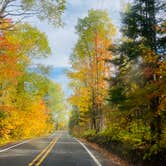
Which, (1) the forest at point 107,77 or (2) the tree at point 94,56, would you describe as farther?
(2) the tree at point 94,56

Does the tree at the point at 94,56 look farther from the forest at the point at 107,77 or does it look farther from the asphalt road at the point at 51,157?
the asphalt road at the point at 51,157

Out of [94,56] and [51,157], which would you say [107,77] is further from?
[51,157]

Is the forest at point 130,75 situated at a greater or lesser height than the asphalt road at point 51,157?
greater

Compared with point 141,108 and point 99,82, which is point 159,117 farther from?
point 99,82

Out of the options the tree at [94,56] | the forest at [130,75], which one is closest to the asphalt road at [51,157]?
the forest at [130,75]

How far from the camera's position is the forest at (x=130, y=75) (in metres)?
13.9

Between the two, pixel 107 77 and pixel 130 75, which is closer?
pixel 130 75

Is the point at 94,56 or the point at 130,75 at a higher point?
the point at 94,56

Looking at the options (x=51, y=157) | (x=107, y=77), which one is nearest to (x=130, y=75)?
(x=51, y=157)

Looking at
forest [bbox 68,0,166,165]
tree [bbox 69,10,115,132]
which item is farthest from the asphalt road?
tree [bbox 69,10,115,132]

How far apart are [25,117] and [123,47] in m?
24.3

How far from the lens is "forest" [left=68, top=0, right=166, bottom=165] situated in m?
13.9

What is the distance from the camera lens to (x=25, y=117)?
4228 centimetres

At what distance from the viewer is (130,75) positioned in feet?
68.5
